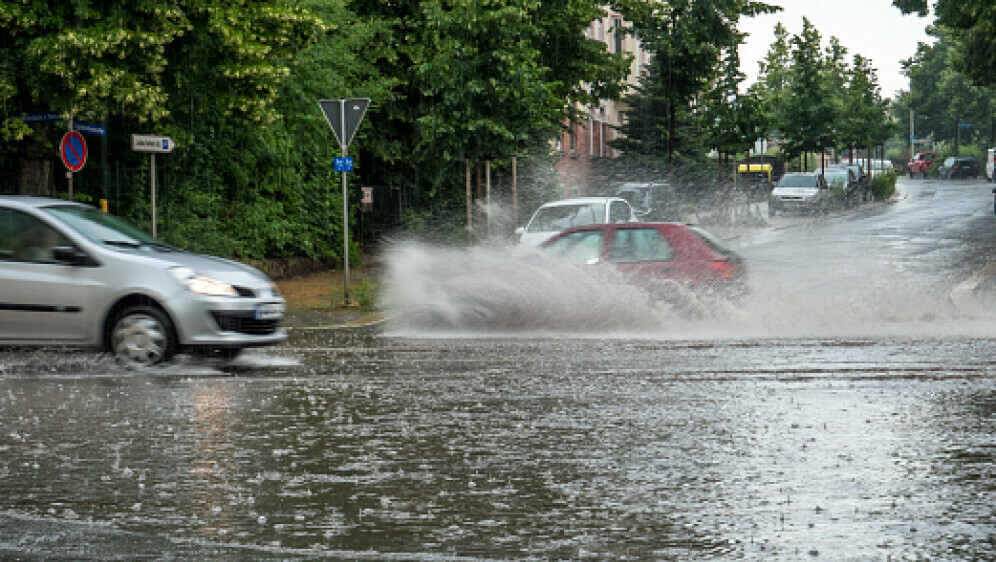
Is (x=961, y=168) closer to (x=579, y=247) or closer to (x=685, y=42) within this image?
(x=685, y=42)

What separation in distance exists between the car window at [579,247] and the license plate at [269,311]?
4.45 m

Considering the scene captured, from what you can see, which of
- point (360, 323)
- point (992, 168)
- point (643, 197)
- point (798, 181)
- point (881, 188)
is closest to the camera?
point (360, 323)

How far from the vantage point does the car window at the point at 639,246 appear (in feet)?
49.4

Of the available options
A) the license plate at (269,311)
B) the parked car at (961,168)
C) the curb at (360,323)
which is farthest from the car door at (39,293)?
the parked car at (961,168)

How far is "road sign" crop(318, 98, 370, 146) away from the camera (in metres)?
18.4

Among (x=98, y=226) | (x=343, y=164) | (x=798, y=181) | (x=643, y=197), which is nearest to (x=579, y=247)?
(x=343, y=164)

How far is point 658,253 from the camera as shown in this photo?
15062 mm

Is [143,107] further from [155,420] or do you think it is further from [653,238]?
[155,420]

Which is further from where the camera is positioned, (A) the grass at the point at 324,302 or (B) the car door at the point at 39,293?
(A) the grass at the point at 324,302

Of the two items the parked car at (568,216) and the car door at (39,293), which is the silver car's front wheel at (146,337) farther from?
the parked car at (568,216)

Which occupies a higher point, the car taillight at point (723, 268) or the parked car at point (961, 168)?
the parked car at point (961, 168)

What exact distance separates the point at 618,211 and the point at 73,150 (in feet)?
35.5

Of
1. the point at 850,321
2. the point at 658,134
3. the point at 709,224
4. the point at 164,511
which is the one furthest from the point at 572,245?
the point at 658,134

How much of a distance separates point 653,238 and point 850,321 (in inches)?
95.7
